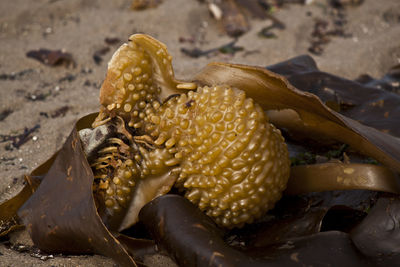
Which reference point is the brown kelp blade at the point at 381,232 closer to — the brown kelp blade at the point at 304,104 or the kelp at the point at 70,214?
the brown kelp blade at the point at 304,104

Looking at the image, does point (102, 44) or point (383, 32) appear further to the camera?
point (383, 32)

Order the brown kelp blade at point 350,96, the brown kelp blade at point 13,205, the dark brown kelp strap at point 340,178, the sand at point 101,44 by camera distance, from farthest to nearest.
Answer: the sand at point 101,44 → the brown kelp blade at point 350,96 → the brown kelp blade at point 13,205 → the dark brown kelp strap at point 340,178

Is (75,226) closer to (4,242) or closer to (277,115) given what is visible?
(4,242)

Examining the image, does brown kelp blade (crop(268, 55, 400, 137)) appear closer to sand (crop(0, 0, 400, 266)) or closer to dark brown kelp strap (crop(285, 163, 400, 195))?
dark brown kelp strap (crop(285, 163, 400, 195))

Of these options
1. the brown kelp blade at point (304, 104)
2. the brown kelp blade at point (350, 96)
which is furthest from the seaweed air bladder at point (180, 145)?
the brown kelp blade at point (350, 96)

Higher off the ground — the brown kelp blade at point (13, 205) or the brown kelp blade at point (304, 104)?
the brown kelp blade at point (304, 104)

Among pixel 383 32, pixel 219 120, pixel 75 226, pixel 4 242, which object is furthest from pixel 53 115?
pixel 383 32

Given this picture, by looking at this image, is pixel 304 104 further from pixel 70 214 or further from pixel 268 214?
pixel 70 214
